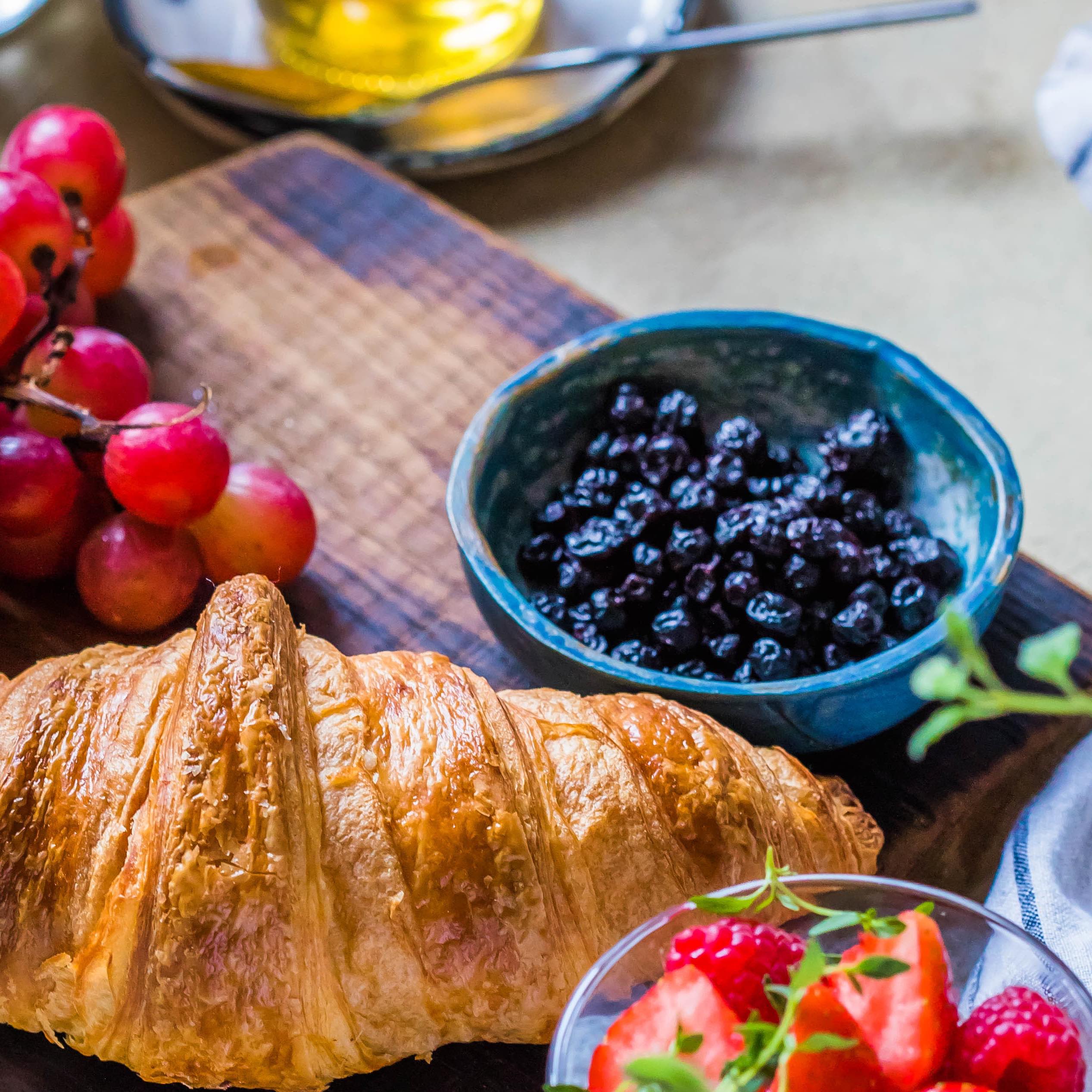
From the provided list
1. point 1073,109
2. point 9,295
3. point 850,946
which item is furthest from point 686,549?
point 1073,109

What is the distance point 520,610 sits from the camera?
3.14 ft

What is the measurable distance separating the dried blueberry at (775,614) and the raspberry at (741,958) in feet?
1.13

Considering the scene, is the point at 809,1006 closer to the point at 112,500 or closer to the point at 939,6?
the point at 112,500

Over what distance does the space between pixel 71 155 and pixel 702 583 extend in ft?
2.52

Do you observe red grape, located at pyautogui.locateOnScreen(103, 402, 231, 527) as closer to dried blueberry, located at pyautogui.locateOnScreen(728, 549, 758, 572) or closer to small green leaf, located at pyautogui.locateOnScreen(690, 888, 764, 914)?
dried blueberry, located at pyautogui.locateOnScreen(728, 549, 758, 572)

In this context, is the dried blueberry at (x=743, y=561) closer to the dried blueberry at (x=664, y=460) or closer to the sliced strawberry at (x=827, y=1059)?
the dried blueberry at (x=664, y=460)

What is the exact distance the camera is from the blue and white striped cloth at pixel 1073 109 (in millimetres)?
1555

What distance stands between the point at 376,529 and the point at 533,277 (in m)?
0.40

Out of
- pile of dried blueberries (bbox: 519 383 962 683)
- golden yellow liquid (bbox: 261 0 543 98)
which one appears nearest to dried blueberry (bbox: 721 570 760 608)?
pile of dried blueberries (bbox: 519 383 962 683)

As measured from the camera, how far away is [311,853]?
2.57ft

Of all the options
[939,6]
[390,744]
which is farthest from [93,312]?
[939,6]

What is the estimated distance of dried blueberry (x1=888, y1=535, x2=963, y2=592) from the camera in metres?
1.03

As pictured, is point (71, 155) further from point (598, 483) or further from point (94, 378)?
point (598, 483)

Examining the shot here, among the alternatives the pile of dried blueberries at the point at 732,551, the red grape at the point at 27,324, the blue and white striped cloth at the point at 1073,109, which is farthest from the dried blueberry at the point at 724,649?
the blue and white striped cloth at the point at 1073,109
